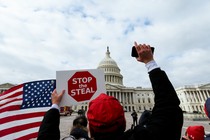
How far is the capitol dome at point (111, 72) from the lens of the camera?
94.6 metres

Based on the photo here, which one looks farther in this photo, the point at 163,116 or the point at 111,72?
the point at 111,72

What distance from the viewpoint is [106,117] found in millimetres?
1626

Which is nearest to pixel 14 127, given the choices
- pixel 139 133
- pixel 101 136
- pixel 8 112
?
pixel 8 112

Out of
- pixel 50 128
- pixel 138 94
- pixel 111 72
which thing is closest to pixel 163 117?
pixel 50 128

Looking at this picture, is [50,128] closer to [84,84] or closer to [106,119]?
[106,119]

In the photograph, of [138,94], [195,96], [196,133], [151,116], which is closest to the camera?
[151,116]

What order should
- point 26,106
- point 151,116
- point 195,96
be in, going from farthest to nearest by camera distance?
point 195,96 < point 26,106 < point 151,116

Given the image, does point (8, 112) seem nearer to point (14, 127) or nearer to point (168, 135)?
point (14, 127)

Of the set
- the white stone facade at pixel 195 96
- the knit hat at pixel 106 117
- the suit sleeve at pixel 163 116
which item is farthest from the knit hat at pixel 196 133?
the white stone facade at pixel 195 96

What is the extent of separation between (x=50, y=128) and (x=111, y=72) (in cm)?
9347

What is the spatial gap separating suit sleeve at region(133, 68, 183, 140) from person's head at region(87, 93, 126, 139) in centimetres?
18

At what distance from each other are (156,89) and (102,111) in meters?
0.54

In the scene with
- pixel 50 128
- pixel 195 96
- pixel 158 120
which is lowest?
pixel 195 96

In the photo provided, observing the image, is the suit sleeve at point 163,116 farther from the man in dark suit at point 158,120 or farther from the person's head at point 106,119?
the person's head at point 106,119
